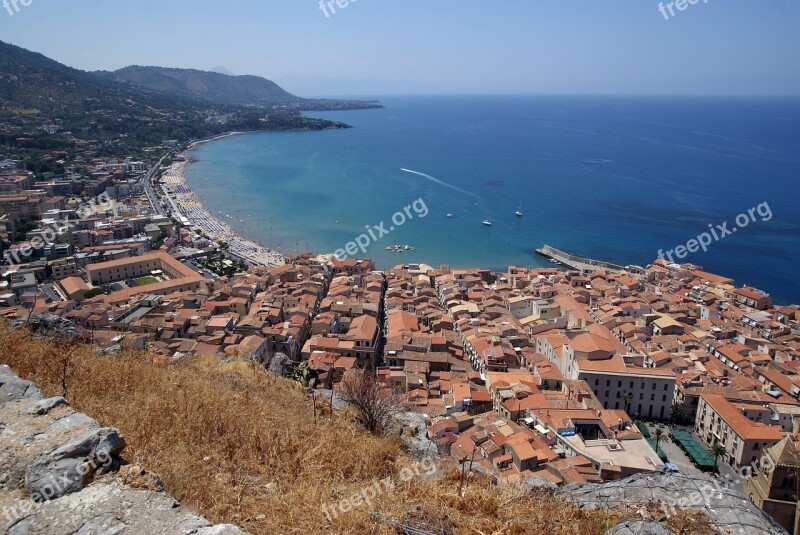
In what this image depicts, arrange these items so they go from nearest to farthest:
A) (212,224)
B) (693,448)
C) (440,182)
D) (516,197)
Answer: (693,448) → (212,224) → (516,197) → (440,182)

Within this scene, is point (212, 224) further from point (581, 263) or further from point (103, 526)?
point (103, 526)

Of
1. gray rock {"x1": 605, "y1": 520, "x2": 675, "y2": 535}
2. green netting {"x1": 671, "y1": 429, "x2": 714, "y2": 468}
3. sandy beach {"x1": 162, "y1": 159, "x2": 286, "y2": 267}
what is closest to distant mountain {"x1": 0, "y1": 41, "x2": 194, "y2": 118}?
sandy beach {"x1": 162, "y1": 159, "x2": 286, "y2": 267}

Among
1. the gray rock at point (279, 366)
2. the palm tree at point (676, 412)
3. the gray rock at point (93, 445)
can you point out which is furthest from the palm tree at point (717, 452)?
the gray rock at point (93, 445)

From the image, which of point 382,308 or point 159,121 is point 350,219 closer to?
point 382,308

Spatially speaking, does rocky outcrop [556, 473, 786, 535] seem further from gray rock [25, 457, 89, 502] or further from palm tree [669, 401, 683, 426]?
palm tree [669, 401, 683, 426]

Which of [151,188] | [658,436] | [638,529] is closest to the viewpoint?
[638,529]

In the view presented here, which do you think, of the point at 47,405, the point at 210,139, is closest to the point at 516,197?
the point at 47,405

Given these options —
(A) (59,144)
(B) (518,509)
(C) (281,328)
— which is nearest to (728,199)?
(C) (281,328)

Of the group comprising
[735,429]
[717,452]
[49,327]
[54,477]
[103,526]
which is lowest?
[717,452]

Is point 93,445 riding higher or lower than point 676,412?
higher
